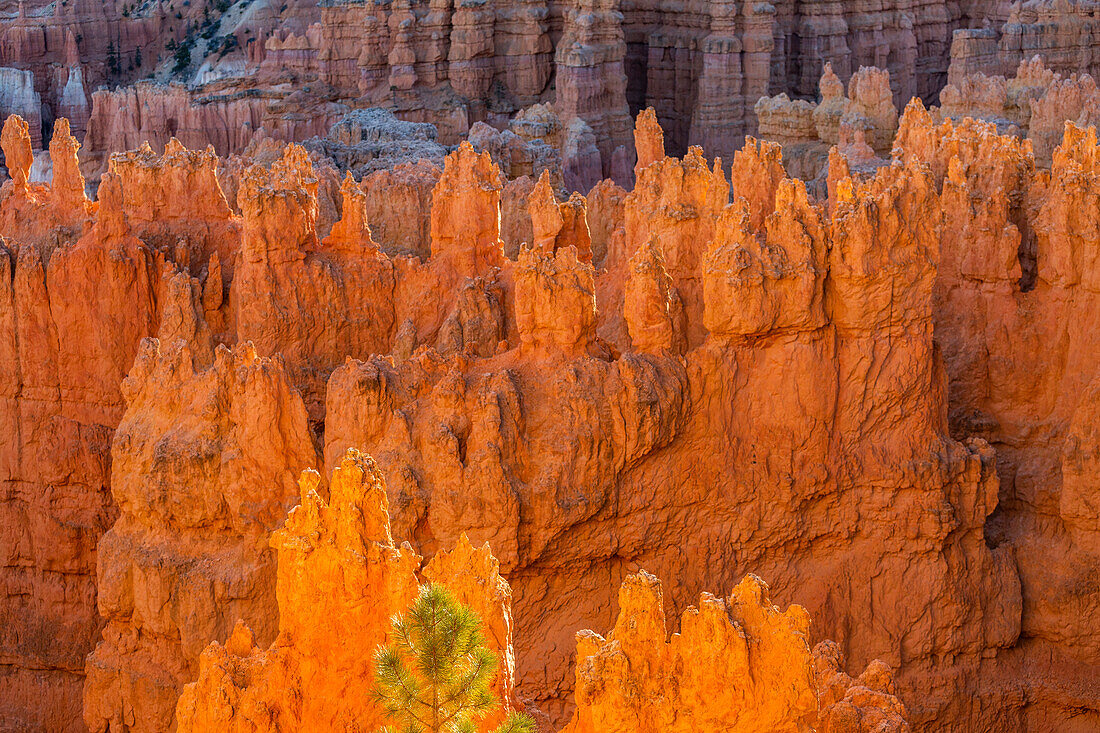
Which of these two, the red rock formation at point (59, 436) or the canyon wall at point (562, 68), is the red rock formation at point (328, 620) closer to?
the red rock formation at point (59, 436)

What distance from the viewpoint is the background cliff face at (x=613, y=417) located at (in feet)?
39.0

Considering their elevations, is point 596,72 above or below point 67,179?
below

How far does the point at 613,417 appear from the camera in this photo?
11797 millimetres

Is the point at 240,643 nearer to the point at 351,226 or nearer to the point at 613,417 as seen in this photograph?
the point at 613,417

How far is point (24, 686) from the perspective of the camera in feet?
51.7

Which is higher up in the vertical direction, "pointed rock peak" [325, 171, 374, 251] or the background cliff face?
"pointed rock peak" [325, 171, 374, 251]

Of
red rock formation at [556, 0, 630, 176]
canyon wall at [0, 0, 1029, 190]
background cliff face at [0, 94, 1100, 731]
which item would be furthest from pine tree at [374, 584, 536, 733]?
red rock formation at [556, 0, 630, 176]

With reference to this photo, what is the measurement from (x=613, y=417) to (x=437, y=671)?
16.0ft

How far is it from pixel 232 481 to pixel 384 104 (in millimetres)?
28584

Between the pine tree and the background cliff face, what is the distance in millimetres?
2386

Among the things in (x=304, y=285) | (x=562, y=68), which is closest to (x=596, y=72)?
(x=562, y=68)

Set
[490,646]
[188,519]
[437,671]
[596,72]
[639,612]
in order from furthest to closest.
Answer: [596,72]
[188,519]
[639,612]
[490,646]
[437,671]

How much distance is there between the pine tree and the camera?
7.11 m

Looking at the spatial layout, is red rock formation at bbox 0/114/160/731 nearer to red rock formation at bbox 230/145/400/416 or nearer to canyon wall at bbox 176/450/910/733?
red rock formation at bbox 230/145/400/416
